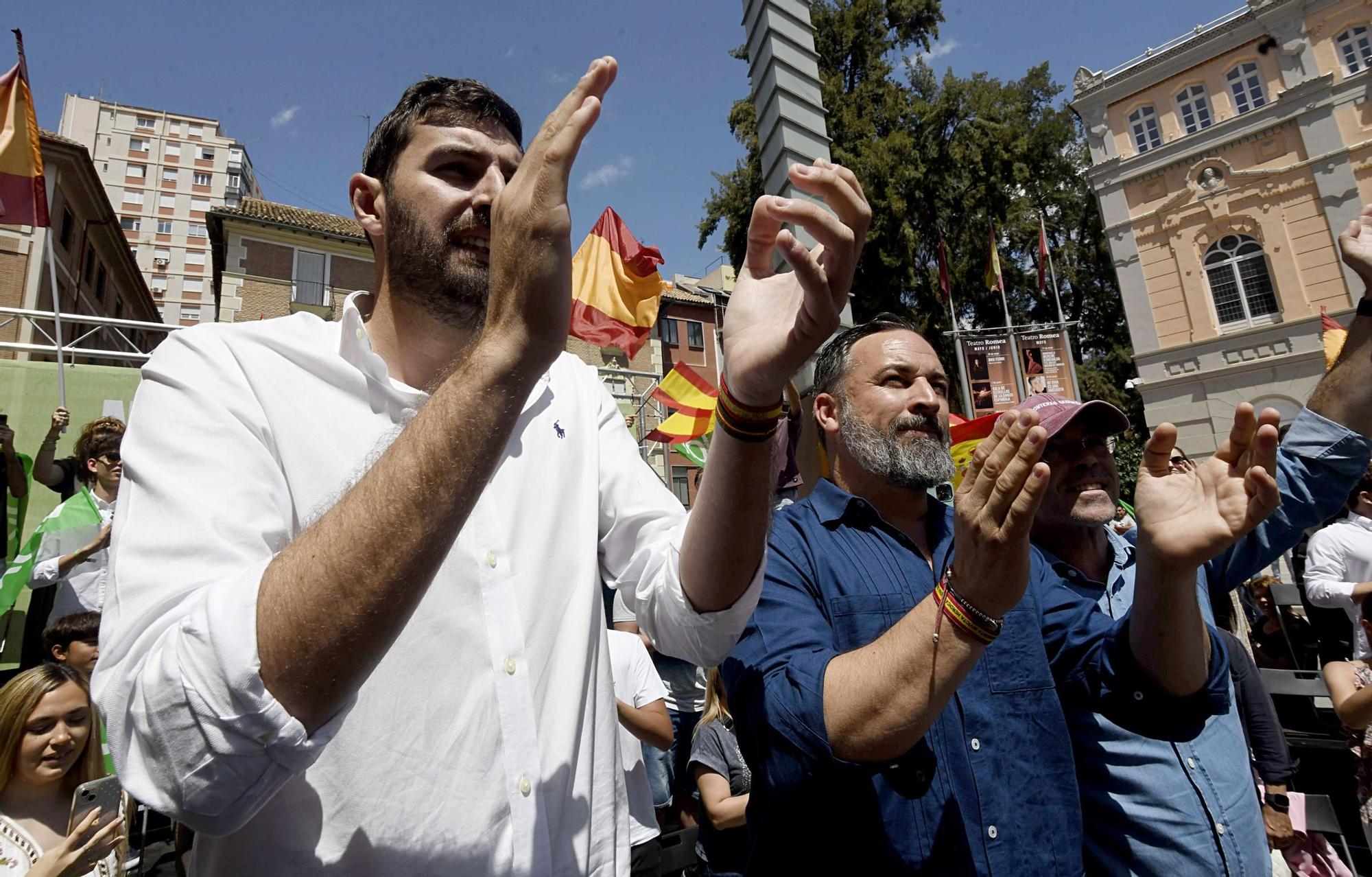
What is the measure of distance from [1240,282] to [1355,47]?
6.58 metres

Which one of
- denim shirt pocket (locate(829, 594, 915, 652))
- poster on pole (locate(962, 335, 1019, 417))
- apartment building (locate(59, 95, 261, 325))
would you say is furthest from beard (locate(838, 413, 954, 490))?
apartment building (locate(59, 95, 261, 325))

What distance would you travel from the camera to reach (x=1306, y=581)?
4.83 meters

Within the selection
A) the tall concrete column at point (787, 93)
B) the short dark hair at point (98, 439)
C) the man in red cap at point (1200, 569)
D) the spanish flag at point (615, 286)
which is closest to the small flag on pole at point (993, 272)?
the spanish flag at point (615, 286)

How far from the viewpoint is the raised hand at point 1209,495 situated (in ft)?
5.13

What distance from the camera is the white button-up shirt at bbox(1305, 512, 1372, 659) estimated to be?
4551mm

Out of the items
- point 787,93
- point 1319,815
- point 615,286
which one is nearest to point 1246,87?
point 615,286

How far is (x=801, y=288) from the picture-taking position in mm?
1419

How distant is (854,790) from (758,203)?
1283 millimetres

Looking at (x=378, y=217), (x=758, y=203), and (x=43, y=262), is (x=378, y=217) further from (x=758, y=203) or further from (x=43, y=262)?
(x=43, y=262)

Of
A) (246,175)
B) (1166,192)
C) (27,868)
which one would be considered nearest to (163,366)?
(27,868)

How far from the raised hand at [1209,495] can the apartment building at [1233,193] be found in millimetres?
23074

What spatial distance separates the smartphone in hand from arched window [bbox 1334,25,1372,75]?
1130 inches

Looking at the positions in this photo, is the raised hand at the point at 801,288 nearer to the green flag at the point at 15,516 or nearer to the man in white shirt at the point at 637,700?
the man in white shirt at the point at 637,700

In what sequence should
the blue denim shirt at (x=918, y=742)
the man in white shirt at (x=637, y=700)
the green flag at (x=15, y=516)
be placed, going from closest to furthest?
1. the blue denim shirt at (x=918, y=742)
2. the man in white shirt at (x=637, y=700)
3. the green flag at (x=15, y=516)
